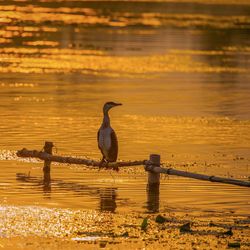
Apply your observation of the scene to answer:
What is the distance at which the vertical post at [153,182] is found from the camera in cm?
2175

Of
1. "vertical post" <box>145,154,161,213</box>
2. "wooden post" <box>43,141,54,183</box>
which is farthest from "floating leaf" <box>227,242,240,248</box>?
"wooden post" <box>43,141,54,183</box>

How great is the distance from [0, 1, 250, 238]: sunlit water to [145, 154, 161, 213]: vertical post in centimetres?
14

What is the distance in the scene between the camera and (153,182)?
73.4ft

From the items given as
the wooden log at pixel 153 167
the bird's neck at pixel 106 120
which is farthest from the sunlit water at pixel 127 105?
the bird's neck at pixel 106 120

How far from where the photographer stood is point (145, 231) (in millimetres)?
18953

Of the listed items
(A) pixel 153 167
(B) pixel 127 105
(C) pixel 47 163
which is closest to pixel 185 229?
(A) pixel 153 167

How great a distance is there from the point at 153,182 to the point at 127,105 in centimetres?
1449

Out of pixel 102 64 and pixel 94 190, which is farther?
pixel 102 64

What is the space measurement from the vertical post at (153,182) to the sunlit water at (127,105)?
0.14 m

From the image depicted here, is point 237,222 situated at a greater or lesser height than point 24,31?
lesser

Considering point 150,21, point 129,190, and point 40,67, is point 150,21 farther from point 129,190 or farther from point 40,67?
point 129,190

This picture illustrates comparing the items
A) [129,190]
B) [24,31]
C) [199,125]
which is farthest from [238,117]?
[24,31]

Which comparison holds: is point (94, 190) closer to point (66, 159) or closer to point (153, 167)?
point (66, 159)

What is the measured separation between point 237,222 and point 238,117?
1460 centimetres
